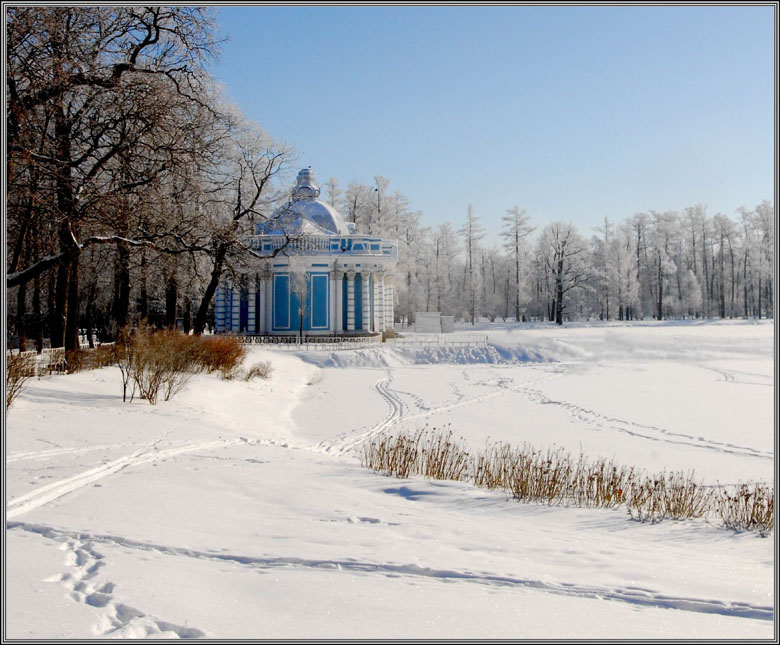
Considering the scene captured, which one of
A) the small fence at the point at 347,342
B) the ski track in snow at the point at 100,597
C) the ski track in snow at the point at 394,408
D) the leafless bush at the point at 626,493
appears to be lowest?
the ski track in snow at the point at 394,408

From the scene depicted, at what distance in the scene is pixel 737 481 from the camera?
9.51 metres

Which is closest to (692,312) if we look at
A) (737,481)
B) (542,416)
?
(542,416)

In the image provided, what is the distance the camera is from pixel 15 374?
1048 centimetres

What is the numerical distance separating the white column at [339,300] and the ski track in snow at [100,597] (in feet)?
105

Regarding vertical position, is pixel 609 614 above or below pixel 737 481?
above

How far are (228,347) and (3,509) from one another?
15.5 metres

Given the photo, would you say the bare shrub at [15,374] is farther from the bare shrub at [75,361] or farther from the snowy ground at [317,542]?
the bare shrub at [75,361]

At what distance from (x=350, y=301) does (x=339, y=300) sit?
626 mm

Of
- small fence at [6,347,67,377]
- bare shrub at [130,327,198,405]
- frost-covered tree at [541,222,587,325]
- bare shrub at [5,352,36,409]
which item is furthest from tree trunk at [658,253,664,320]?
bare shrub at [5,352,36,409]


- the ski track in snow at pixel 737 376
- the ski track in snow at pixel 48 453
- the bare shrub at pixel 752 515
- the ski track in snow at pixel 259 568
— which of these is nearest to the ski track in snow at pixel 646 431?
the bare shrub at pixel 752 515

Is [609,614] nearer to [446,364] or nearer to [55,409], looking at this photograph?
[55,409]

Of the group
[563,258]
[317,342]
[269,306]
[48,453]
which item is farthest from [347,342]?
[563,258]

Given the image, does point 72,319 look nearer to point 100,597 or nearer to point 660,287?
point 100,597

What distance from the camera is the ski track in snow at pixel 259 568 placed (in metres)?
3.48
